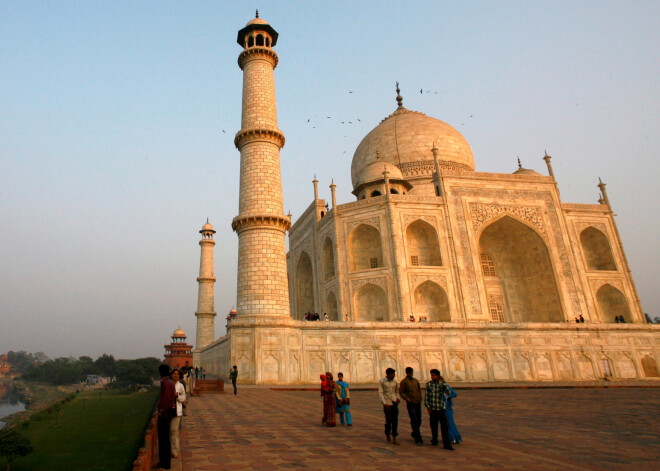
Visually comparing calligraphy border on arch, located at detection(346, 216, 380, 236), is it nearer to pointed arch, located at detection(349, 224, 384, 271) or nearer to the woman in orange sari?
pointed arch, located at detection(349, 224, 384, 271)

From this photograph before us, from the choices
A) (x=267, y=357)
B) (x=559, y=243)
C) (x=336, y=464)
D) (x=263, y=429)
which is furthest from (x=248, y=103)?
(x=559, y=243)

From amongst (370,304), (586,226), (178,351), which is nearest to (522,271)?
(586,226)

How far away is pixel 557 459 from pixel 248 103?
51.5 feet

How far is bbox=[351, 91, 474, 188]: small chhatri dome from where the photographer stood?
30797 mm

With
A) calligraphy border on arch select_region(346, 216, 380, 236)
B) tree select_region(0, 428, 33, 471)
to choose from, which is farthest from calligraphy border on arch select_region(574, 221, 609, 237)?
tree select_region(0, 428, 33, 471)

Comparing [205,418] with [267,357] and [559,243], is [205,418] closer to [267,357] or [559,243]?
[267,357]

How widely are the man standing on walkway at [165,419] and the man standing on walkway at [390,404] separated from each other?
8.58 feet

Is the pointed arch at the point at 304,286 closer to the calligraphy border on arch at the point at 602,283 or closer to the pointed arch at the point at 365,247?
the pointed arch at the point at 365,247

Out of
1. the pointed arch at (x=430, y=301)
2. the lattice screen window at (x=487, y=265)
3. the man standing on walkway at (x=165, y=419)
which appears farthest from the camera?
the lattice screen window at (x=487, y=265)

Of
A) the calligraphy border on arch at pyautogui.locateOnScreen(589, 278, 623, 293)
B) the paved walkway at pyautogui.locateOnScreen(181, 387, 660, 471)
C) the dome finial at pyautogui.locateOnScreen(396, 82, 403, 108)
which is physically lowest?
the paved walkway at pyautogui.locateOnScreen(181, 387, 660, 471)

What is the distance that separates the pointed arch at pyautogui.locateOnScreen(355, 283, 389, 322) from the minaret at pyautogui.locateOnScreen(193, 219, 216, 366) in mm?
10688

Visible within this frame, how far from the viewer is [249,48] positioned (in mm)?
17953

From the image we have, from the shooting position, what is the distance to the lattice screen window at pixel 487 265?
27406mm

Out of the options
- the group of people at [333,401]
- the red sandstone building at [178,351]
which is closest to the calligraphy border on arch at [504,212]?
the group of people at [333,401]
